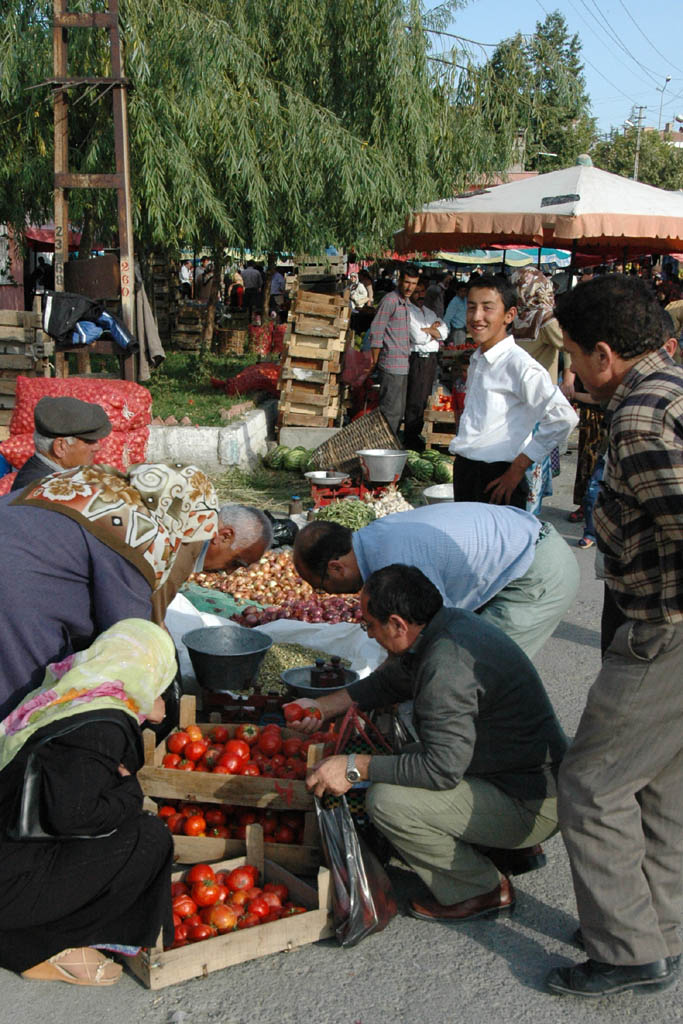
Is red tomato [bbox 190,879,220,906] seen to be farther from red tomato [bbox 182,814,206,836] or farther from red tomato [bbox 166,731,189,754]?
red tomato [bbox 166,731,189,754]

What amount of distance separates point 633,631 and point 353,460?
277 inches

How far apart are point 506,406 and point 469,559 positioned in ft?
4.82

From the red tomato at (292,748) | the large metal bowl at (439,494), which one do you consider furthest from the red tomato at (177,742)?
the large metal bowl at (439,494)

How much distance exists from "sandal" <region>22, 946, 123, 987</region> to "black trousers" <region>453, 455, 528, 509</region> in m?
3.01

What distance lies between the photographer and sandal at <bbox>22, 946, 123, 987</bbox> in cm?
283

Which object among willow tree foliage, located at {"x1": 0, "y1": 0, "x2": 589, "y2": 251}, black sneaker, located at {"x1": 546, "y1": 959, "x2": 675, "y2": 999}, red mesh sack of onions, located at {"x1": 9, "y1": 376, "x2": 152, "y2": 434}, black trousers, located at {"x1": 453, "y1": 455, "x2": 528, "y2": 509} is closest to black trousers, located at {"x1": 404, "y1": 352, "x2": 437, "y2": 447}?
willow tree foliage, located at {"x1": 0, "y1": 0, "x2": 589, "y2": 251}

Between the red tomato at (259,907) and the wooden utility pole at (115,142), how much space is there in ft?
20.6

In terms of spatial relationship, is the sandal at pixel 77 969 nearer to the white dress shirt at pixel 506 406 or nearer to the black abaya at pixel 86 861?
the black abaya at pixel 86 861

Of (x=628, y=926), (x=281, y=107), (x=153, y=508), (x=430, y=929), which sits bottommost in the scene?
(x=430, y=929)

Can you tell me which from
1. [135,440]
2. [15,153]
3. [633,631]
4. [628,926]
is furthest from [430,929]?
[15,153]

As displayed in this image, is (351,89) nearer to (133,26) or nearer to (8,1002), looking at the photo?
(133,26)

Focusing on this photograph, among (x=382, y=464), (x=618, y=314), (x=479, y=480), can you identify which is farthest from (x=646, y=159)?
(x=618, y=314)

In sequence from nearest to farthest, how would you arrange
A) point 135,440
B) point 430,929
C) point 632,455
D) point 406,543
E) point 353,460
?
point 632,455 < point 430,929 < point 406,543 < point 135,440 < point 353,460

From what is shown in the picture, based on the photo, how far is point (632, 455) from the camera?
239cm
